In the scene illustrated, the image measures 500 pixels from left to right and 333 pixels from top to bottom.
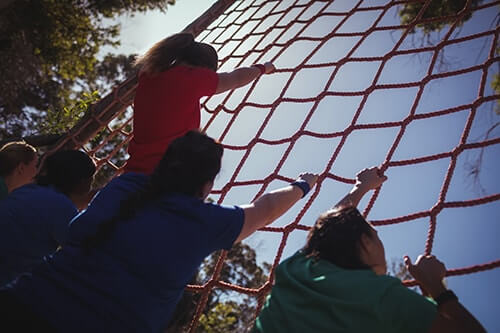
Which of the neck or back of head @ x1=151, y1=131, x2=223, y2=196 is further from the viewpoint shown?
the neck

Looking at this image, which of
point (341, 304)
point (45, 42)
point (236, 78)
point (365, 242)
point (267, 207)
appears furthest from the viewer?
point (45, 42)

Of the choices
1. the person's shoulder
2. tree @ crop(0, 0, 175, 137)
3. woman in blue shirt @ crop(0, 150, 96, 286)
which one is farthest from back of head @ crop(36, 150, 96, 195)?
tree @ crop(0, 0, 175, 137)

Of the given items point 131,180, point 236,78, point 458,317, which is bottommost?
point 458,317

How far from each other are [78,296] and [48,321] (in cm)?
7

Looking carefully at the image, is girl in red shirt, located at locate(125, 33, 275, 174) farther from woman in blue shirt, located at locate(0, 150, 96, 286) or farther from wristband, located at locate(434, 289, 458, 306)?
wristband, located at locate(434, 289, 458, 306)

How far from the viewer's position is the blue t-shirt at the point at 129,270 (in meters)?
0.79

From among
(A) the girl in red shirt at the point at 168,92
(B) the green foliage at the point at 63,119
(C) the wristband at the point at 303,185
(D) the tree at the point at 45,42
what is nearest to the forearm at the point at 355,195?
(C) the wristband at the point at 303,185

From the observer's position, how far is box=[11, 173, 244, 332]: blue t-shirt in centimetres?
79

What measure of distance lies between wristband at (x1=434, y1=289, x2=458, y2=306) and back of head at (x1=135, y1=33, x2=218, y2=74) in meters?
0.93

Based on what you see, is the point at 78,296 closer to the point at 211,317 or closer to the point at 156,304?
the point at 156,304

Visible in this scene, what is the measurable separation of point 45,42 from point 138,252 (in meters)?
6.34

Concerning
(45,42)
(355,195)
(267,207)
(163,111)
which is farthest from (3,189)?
(45,42)

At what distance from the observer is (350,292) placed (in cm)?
75

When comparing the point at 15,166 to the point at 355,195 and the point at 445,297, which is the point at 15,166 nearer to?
the point at 355,195
